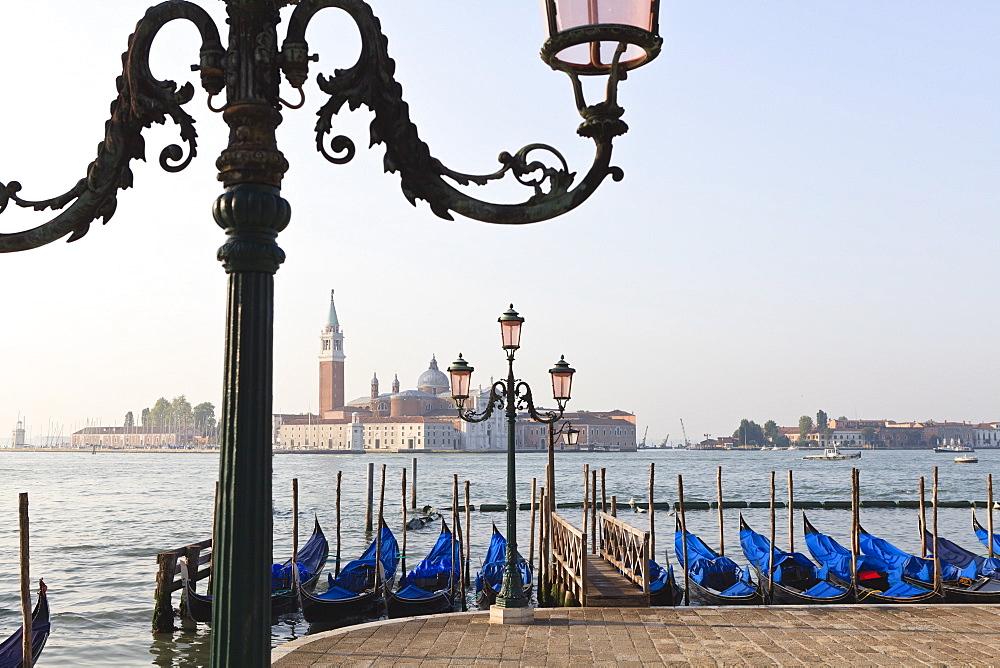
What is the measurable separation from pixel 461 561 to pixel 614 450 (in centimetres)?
8689

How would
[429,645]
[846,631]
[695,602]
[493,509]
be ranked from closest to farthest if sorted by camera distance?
[429,645] < [846,631] < [695,602] < [493,509]

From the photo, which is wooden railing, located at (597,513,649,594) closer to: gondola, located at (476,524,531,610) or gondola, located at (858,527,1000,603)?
gondola, located at (476,524,531,610)

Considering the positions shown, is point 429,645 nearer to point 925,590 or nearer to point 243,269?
point 243,269

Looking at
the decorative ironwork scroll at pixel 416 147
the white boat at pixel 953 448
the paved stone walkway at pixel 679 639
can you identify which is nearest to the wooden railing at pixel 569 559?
the paved stone walkway at pixel 679 639

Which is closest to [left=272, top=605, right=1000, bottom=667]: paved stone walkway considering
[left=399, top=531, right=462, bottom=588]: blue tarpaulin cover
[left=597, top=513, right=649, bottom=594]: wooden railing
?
[left=597, top=513, right=649, bottom=594]: wooden railing

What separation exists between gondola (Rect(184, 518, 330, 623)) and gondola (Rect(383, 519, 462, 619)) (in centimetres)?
111

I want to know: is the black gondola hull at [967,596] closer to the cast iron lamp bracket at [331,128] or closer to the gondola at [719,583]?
the gondola at [719,583]

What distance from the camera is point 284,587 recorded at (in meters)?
10.4

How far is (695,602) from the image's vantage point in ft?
34.5

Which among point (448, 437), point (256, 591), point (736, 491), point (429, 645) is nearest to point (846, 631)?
point (429, 645)

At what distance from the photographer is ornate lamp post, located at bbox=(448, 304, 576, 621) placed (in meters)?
6.40

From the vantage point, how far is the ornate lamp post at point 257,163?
64.5 inches

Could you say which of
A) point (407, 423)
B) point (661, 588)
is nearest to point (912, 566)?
point (661, 588)

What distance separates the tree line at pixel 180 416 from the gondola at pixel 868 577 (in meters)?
105
